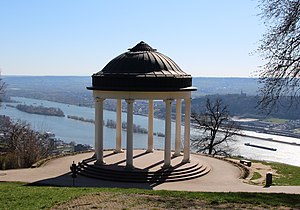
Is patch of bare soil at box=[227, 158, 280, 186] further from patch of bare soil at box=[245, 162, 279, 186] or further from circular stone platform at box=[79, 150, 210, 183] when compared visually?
circular stone platform at box=[79, 150, 210, 183]

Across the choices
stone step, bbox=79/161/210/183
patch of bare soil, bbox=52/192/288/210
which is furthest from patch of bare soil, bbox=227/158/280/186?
patch of bare soil, bbox=52/192/288/210

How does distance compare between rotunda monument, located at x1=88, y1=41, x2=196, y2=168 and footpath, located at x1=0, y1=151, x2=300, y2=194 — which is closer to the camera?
footpath, located at x1=0, y1=151, x2=300, y2=194

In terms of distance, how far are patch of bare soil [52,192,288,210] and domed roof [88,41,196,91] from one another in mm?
9699

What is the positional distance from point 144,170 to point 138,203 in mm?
10285

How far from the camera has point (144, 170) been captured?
24547 mm

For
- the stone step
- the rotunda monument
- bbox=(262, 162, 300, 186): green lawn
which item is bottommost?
bbox=(262, 162, 300, 186): green lawn

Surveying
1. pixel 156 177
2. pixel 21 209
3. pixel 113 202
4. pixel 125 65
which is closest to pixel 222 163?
pixel 156 177

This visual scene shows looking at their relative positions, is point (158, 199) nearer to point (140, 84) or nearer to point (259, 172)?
point (140, 84)

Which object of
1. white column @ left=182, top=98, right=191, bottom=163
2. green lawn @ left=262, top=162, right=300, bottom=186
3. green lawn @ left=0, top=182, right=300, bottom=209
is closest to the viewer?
green lawn @ left=0, top=182, right=300, bottom=209

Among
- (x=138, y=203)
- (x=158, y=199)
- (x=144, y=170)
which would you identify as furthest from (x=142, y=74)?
(x=138, y=203)

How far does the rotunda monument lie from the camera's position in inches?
953

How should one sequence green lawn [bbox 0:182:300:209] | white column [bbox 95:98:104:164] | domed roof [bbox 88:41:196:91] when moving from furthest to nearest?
white column [bbox 95:98:104:164] < domed roof [bbox 88:41:196:91] < green lawn [bbox 0:182:300:209]

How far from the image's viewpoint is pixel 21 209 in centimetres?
1376

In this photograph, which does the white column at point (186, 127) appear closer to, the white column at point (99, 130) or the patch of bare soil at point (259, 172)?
the patch of bare soil at point (259, 172)
